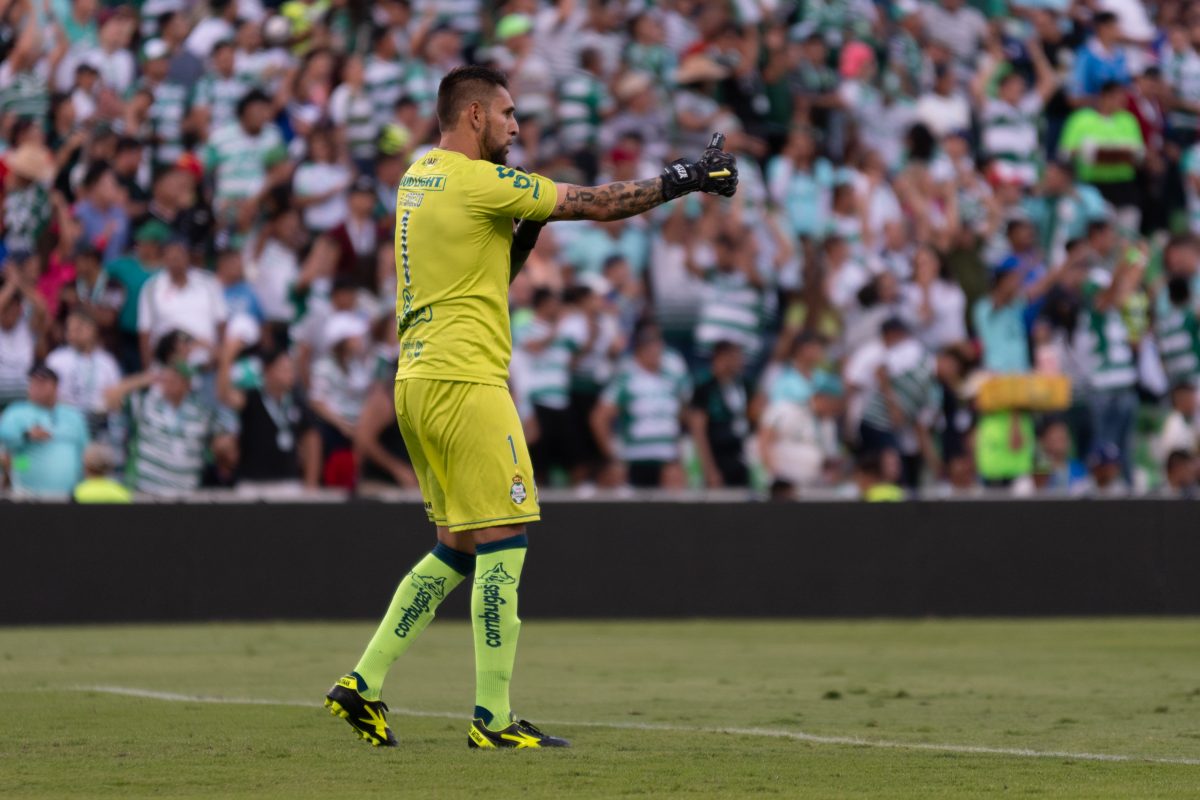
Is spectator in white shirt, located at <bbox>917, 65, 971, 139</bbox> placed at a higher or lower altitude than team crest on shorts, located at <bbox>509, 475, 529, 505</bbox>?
higher

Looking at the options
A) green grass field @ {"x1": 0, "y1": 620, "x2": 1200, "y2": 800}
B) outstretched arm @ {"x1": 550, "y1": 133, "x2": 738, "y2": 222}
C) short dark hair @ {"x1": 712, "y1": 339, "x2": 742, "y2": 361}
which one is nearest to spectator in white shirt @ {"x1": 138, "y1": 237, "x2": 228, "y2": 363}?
green grass field @ {"x1": 0, "y1": 620, "x2": 1200, "y2": 800}

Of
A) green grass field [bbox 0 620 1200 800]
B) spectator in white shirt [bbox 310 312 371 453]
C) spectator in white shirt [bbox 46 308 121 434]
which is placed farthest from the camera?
spectator in white shirt [bbox 310 312 371 453]

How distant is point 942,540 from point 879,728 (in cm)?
855

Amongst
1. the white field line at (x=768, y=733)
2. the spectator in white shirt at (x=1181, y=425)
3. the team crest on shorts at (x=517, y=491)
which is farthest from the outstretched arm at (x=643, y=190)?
the spectator in white shirt at (x=1181, y=425)

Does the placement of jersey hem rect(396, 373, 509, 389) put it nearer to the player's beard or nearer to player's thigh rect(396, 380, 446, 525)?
player's thigh rect(396, 380, 446, 525)

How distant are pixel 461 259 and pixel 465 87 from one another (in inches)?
25.9

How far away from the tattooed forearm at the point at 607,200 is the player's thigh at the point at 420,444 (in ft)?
2.77

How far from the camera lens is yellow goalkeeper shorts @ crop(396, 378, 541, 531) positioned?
7727 millimetres

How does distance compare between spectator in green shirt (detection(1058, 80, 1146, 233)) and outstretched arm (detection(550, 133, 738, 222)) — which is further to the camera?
spectator in green shirt (detection(1058, 80, 1146, 233))

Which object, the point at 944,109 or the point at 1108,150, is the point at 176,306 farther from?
the point at 1108,150

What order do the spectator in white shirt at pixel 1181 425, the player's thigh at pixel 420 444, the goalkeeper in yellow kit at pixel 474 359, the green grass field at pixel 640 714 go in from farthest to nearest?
1. the spectator in white shirt at pixel 1181 425
2. the player's thigh at pixel 420 444
3. the goalkeeper in yellow kit at pixel 474 359
4. the green grass field at pixel 640 714

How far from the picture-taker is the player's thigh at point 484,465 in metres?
7.73

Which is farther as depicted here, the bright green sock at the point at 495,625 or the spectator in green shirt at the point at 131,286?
the spectator in green shirt at the point at 131,286

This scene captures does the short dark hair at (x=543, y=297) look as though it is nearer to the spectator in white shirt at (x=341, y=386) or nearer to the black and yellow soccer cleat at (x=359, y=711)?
the spectator in white shirt at (x=341, y=386)
